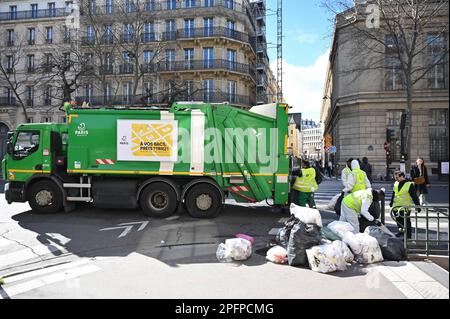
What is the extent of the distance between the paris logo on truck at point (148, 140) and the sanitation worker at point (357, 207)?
4.45m

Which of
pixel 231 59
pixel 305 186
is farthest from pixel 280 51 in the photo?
pixel 305 186

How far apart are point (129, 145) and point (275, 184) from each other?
403 cm

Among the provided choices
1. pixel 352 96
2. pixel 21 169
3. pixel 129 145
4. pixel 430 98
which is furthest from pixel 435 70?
pixel 21 169

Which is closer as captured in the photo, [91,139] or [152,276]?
[152,276]

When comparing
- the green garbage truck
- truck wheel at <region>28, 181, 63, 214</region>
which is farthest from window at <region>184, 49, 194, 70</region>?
truck wheel at <region>28, 181, 63, 214</region>

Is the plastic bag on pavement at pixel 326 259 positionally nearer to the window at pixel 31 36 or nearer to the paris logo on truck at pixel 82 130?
the paris logo on truck at pixel 82 130

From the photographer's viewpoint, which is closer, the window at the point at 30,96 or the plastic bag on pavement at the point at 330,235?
the plastic bag on pavement at the point at 330,235

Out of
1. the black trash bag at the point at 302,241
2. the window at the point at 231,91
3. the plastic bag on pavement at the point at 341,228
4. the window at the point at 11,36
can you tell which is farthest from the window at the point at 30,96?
the black trash bag at the point at 302,241

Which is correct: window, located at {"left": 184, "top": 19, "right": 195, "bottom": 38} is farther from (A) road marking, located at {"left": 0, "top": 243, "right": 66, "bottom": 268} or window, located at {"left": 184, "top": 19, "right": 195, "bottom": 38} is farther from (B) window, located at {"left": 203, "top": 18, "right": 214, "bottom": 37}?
(A) road marking, located at {"left": 0, "top": 243, "right": 66, "bottom": 268}

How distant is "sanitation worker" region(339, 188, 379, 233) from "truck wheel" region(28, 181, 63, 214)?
24.7 feet

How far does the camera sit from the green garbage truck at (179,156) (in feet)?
29.5
